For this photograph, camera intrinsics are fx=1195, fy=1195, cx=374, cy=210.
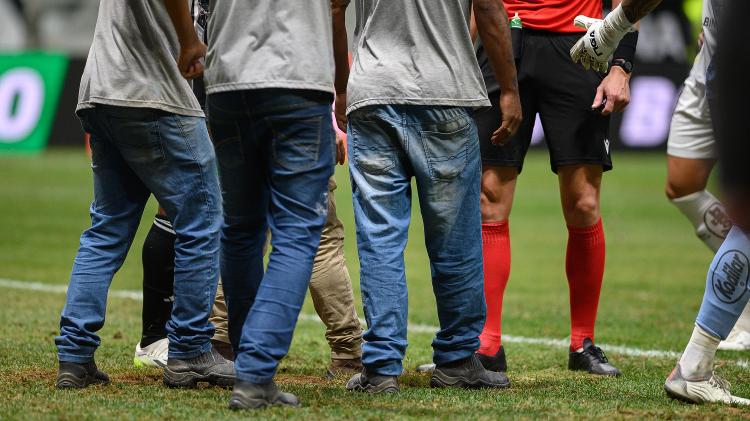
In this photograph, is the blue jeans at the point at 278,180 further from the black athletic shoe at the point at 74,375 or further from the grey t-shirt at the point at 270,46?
the black athletic shoe at the point at 74,375

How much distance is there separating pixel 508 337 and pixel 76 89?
52.7 ft

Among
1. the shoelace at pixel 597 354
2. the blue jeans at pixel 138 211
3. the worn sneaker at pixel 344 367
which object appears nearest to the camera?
the blue jeans at pixel 138 211

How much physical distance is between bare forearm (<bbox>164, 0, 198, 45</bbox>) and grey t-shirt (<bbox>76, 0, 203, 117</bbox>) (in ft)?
0.62

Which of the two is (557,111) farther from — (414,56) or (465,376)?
(465,376)

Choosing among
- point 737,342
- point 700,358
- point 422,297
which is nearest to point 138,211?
point 700,358

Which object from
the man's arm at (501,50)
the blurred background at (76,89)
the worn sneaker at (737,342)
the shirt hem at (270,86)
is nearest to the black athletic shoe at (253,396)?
the shirt hem at (270,86)

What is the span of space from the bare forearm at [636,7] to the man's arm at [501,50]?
20.1 inches

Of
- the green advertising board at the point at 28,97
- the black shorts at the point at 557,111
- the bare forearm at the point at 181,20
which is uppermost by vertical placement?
the bare forearm at the point at 181,20

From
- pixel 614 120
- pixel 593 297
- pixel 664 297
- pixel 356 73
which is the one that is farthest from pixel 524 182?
pixel 356 73

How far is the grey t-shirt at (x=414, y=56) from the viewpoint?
4801mm

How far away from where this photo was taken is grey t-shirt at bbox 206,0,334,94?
4.31 m

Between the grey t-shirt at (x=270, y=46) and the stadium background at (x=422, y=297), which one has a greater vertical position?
A: the grey t-shirt at (x=270, y=46)

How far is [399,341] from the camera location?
16.0 ft

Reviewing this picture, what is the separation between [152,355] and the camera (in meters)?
5.66
